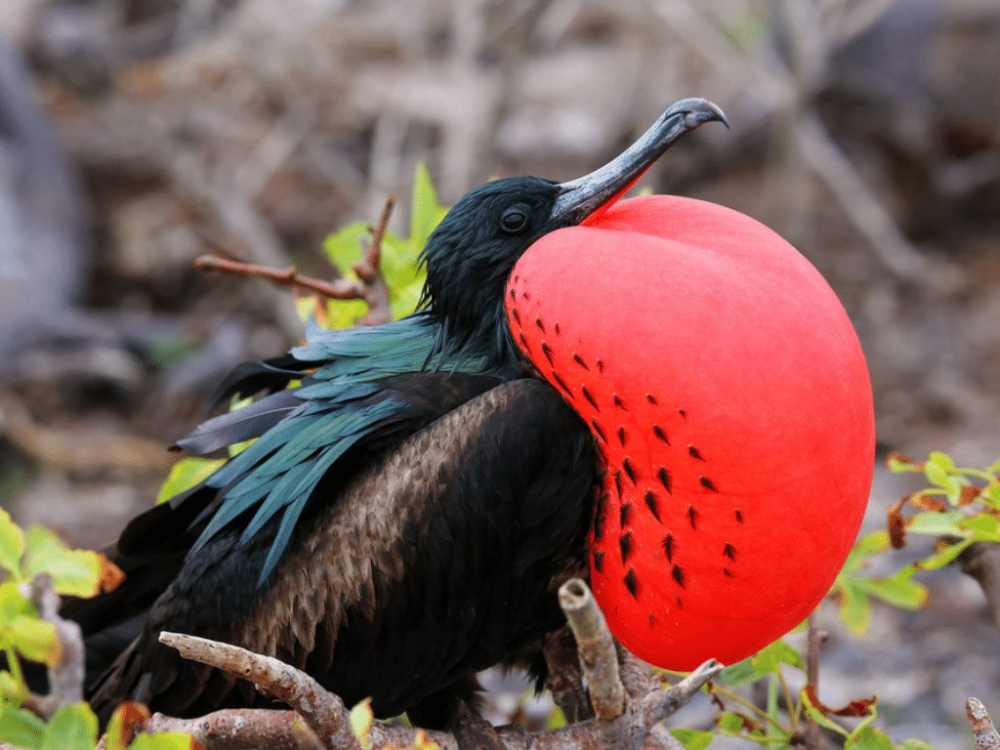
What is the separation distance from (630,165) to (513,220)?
0.18 m

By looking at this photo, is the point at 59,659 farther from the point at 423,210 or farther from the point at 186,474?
the point at 423,210

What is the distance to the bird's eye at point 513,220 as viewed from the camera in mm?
1703

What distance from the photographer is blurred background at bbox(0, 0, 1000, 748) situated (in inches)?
194

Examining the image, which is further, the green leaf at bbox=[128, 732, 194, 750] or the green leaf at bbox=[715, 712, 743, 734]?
the green leaf at bbox=[715, 712, 743, 734]

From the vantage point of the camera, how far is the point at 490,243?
1715 millimetres

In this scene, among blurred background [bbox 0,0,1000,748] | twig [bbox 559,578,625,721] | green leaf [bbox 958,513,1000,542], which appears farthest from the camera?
blurred background [bbox 0,0,1000,748]

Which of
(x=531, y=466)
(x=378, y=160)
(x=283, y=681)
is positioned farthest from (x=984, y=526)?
(x=378, y=160)

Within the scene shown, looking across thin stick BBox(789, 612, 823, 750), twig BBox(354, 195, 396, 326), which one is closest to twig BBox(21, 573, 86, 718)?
twig BBox(354, 195, 396, 326)

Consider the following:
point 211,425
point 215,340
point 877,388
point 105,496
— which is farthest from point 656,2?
point 211,425

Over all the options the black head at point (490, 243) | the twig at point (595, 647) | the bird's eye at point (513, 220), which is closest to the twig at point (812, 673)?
the twig at point (595, 647)

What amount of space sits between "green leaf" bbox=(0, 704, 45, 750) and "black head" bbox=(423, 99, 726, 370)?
2.27 feet

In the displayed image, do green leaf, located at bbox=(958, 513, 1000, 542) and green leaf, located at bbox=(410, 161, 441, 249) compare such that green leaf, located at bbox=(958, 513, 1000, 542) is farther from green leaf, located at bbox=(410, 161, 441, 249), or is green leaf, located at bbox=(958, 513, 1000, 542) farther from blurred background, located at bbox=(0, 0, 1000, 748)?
blurred background, located at bbox=(0, 0, 1000, 748)

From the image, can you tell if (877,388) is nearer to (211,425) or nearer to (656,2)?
(656,2)

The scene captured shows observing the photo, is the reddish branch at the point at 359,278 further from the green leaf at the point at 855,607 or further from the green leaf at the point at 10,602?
the green leaf at the point at 855,607
